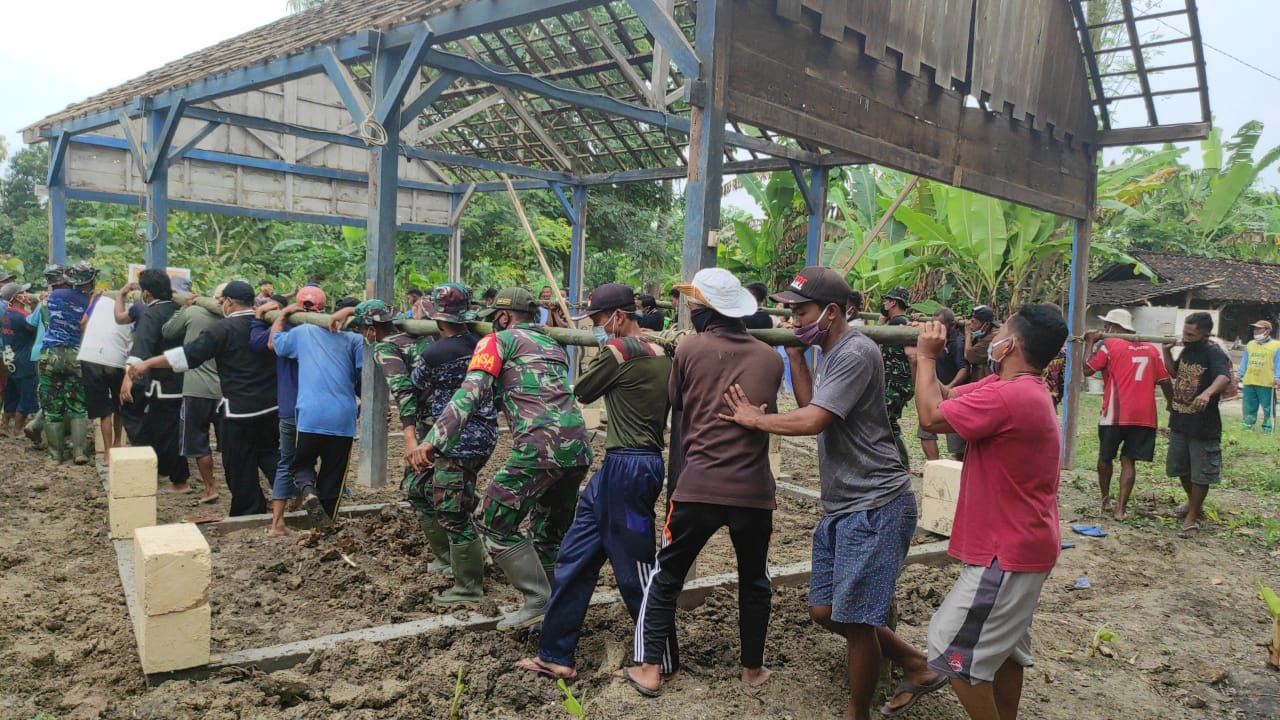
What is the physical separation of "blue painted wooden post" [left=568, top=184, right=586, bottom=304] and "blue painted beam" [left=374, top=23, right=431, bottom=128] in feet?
23.9

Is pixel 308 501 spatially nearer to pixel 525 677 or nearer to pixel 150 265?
pixel 525 677

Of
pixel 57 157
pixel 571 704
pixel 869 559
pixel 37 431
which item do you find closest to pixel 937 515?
pixel 869 559

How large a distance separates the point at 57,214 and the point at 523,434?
36.8 feet

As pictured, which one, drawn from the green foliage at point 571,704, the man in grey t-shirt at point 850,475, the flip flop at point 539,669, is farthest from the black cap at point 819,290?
the flip flop at point 539,669

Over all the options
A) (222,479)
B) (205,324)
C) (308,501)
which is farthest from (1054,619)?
(222,479)

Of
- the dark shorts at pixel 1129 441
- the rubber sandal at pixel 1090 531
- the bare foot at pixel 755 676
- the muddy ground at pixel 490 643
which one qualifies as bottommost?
the muddy ground at pixel 490 643

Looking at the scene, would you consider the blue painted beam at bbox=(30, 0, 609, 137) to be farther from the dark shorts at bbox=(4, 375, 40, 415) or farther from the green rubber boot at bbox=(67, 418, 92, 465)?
the green rubber boot at bbox=(67, 418, 92, 465)

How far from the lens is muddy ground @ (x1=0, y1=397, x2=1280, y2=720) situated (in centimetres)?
354

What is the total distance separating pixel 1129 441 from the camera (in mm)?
7578

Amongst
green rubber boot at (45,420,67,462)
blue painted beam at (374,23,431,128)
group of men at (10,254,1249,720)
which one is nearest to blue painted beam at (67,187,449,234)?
green rubber boot at (45,420,67,462)

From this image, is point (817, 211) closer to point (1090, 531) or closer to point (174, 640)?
point (1090, 531)

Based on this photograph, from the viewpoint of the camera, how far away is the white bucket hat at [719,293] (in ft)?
11.8

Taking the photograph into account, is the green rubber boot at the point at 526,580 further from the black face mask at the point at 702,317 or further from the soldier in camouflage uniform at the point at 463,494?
the black face mask at the point at 702,317

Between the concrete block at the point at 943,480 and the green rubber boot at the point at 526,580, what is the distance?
10.7ft
